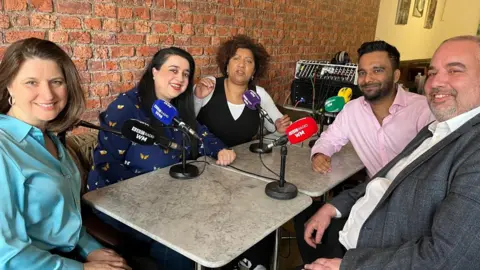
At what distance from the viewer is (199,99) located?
2254 millimetres

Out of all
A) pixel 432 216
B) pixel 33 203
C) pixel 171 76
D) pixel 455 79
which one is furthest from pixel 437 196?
pixel 171 76

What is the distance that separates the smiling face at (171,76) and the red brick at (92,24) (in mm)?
489

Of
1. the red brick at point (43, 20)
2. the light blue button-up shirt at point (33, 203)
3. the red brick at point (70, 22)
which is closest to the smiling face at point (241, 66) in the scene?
the red brick at point (70, 22)

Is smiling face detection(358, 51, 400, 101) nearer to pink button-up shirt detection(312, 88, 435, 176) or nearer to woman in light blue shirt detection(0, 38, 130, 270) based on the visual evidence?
pink button-up shirt detection(312, 88, 435, 176)

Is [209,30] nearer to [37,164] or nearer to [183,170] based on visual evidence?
[183,170]

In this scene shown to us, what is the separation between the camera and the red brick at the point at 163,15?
→ 225cm

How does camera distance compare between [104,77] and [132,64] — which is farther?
[132,64]

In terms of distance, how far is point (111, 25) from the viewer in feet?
6.69

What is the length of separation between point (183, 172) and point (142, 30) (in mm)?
1107

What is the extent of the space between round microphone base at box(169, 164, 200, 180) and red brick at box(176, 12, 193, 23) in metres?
1.23

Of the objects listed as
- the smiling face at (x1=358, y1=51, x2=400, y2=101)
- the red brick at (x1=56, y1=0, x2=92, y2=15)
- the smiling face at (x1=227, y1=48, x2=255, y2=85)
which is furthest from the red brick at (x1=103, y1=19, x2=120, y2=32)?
the smiling face at (x1=358, y1=51, x2=400, y2=101)

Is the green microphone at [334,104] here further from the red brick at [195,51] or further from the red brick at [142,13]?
the red brick at [142,13]

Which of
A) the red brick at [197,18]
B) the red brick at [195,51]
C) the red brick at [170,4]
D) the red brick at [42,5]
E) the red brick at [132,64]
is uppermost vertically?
the red brick at [170,4]

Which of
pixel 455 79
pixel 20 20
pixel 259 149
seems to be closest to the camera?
pixel 455 79
